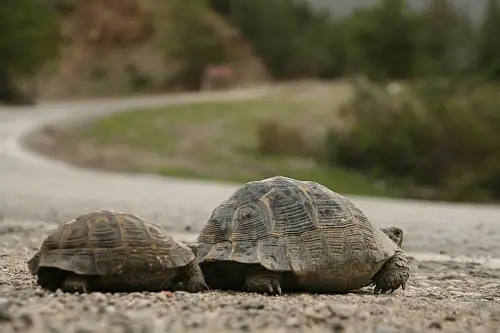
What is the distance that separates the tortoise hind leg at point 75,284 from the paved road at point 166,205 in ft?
19.2

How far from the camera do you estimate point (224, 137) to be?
3500 centimetres

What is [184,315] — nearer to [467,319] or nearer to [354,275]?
[467,319]

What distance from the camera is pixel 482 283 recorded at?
309 inches

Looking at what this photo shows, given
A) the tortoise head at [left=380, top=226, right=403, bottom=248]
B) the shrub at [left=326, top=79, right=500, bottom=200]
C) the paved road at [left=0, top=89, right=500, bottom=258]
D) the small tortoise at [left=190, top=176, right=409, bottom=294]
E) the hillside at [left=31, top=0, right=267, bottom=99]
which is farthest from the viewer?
the hillside at [left=31, top=0, right=267, bottom=99]

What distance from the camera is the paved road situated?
1163 centimetres

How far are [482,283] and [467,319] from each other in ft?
9.69

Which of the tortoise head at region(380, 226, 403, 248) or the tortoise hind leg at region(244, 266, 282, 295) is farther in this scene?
the tortoise head at region(380, 226, 403, 248)

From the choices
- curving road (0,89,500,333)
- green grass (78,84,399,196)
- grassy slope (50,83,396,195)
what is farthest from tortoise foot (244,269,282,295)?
grassy slope (50,83,396,195)

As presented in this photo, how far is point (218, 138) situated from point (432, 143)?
8.96 metres

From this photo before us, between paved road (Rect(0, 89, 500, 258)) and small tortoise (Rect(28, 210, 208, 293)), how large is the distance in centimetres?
532

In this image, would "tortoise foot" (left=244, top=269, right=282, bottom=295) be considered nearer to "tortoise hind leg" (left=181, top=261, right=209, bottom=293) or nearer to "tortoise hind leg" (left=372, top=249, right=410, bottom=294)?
"tortoise hind leg" (left=181, top=261, right=209, bottom=293)

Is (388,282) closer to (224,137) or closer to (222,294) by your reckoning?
(222,294)

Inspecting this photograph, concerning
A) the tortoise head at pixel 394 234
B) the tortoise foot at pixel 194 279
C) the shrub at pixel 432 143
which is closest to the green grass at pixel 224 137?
the shrub at pixel 432 143

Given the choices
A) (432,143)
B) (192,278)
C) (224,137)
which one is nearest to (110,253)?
(192,278)
